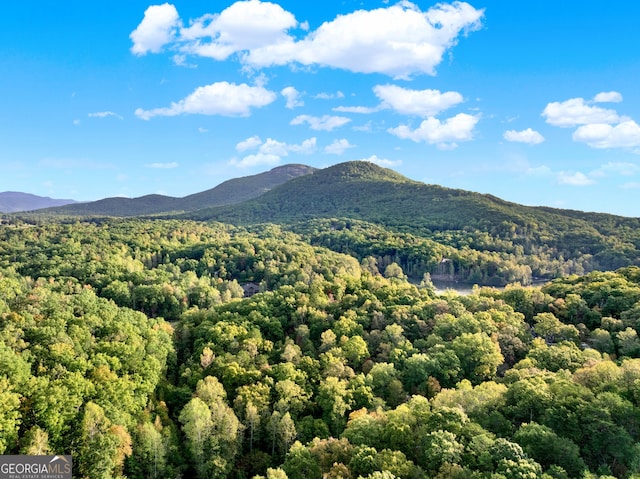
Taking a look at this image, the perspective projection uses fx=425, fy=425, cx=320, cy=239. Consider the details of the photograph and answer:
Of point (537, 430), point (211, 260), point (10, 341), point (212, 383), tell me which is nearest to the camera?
point (537, 430)

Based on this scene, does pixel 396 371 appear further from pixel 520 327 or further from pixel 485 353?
pixel 520 327

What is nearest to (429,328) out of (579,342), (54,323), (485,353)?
(485,353)

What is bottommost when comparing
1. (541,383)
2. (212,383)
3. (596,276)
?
(212,383)

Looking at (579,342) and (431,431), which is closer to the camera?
(431,431)

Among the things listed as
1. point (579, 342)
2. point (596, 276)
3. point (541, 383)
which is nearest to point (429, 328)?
point (579, 342)

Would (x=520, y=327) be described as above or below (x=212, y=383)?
above

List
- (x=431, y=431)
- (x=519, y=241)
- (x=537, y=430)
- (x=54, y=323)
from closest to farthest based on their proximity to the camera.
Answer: (x=537, y=430)
(x=431, y=431)
(x=54, y=323)
(x=519, y=241)
